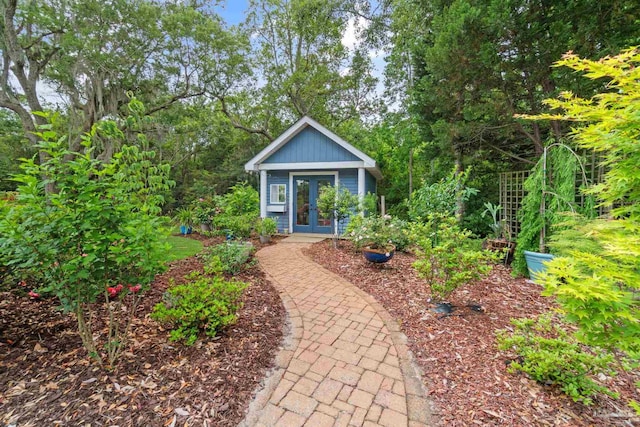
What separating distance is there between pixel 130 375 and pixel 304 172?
8.18m

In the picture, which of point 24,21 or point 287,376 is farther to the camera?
point 24,21

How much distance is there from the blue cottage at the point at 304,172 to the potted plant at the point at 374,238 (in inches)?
111

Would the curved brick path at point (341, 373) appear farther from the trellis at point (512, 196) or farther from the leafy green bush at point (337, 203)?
the trellis at point (512, 196)

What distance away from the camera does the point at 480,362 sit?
7.79ft

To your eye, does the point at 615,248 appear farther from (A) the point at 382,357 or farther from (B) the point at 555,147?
(B) the point at 555,147

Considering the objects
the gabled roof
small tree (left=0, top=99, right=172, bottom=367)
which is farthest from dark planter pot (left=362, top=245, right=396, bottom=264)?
the gabled roof

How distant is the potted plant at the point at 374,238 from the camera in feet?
16.3

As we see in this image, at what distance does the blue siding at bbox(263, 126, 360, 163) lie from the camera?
9.11 metres

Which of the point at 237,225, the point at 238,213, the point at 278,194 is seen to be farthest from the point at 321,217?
the point at 237,225

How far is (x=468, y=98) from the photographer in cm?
653

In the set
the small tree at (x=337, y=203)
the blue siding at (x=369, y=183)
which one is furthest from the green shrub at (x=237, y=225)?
the blue siding at (x=369, y=183)

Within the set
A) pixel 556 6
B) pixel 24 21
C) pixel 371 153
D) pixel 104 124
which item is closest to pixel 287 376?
pixel 104 124

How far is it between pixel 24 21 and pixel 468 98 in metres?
13.5

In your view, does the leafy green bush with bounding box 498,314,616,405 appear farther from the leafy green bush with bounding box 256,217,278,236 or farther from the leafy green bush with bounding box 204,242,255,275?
the leafy green bush with bounding box 256,217,278,236
